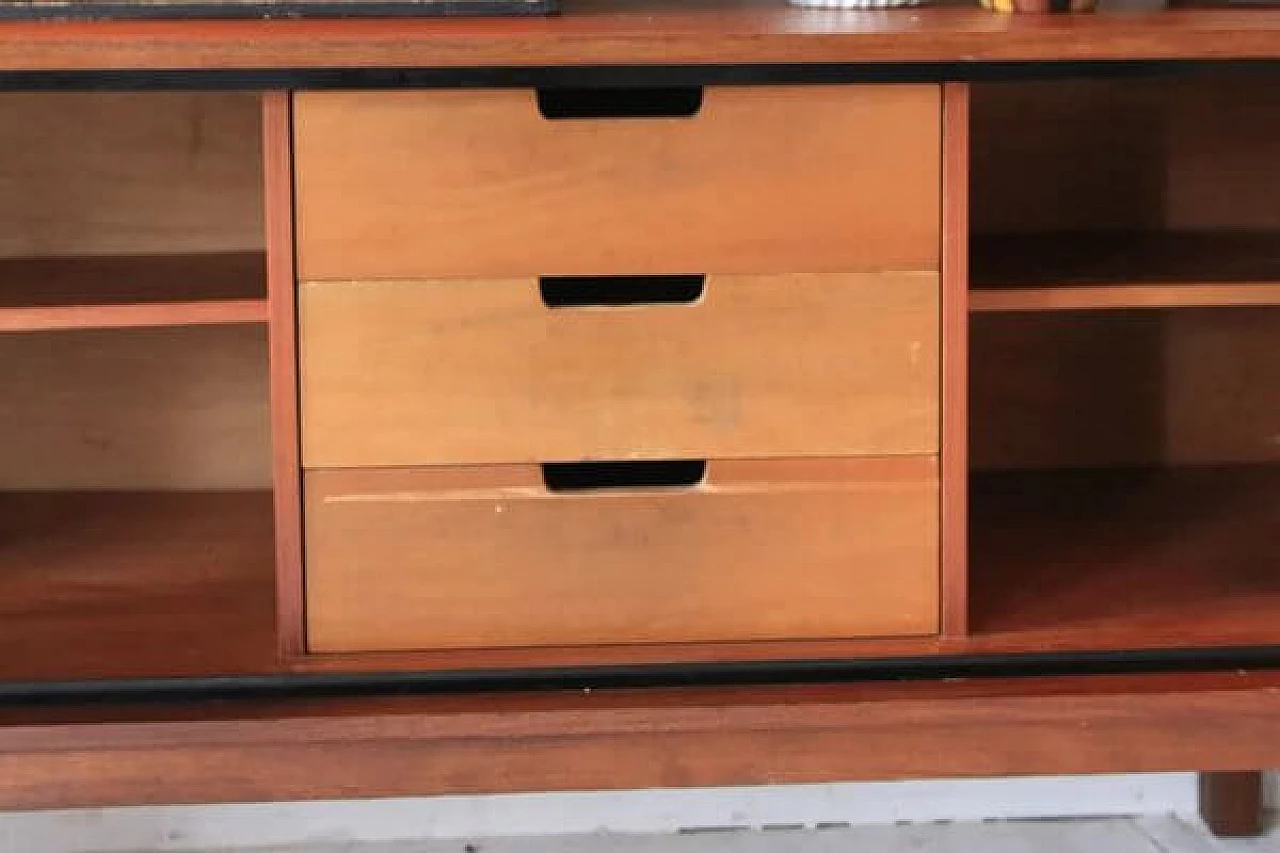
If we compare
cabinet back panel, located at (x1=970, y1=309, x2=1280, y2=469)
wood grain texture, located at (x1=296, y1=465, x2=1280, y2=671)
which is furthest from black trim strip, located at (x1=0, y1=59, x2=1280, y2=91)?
cabinet back panel, located at (x1=970, y1=309, x2=1280, y2=469)

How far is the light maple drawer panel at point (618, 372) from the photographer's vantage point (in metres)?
1.23

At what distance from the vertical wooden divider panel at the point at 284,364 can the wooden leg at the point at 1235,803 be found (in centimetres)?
99

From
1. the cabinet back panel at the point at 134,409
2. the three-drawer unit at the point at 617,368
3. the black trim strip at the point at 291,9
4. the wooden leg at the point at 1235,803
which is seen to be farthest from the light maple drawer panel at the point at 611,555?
the wooden leg at the point at 1235,803

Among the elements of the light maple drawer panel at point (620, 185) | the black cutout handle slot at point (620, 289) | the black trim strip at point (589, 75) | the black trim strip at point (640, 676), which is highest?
the black trim strip at point (589, 75)

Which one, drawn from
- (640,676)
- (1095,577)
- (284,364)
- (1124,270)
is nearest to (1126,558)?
(1095,577)

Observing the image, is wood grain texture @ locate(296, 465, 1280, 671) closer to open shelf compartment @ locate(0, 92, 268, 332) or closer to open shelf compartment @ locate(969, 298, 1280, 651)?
open shelf compartment @ locate(969, 298, 1280, 651)

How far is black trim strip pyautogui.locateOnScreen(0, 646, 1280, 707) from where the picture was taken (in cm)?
122

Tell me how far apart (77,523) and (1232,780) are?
113 centimetres

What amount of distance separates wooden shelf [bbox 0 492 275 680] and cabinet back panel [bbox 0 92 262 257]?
241mm

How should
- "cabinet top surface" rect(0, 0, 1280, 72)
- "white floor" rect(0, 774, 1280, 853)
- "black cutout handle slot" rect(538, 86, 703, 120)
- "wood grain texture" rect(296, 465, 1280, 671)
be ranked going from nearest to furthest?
"cabinet top surface" rect(0, 0, 1280, 72) → "wood grain texture" rect(296, 465, 1280, 671) → "black cutout handle slot" rect(538, 86, 703, 120) → "white floor" rect(0, 774, 1280, 853)

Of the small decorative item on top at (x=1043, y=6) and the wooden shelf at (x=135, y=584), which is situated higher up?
the small decorative item on top at (x=1043, y=6)

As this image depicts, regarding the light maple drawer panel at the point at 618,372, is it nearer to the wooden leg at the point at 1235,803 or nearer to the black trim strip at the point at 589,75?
the black trim strip at the point at 589,75

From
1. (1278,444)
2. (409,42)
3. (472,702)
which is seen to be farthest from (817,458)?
(1278,444)

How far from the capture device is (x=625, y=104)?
4.71ft
